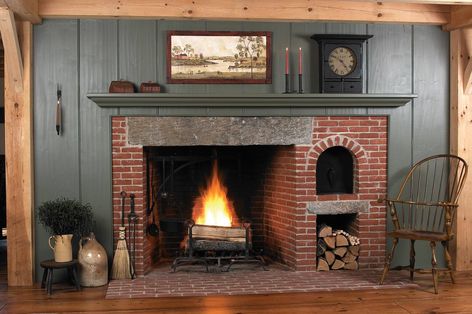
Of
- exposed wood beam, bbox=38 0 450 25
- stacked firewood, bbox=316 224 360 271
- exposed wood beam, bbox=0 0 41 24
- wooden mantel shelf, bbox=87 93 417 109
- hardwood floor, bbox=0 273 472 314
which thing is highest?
exposed wood beam, bbox=38 0 450 25

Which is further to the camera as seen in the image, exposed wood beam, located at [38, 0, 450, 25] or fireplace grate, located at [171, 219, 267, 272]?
fireplace grate, located at [171, 219, 267, 272]

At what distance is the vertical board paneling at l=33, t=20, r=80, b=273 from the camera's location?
212 inches

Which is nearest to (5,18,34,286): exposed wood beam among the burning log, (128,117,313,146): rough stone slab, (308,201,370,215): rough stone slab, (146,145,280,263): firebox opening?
(128,117,313,146): rough stone slab

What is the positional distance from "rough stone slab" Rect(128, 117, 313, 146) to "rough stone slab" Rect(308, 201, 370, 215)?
553 mm

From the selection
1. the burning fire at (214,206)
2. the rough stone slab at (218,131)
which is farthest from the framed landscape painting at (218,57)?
the burning fire at (214,206)

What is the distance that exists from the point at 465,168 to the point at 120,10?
3.09m

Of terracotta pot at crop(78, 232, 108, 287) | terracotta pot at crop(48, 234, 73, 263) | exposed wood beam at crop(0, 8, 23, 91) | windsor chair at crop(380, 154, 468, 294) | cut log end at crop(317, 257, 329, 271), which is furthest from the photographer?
windsor chair at crop(380, 154, 468, 294)

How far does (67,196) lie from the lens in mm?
5434

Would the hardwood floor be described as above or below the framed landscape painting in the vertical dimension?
below

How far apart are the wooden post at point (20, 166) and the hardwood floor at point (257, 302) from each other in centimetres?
28

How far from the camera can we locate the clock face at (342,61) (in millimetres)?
5570

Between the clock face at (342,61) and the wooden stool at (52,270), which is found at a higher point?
the clock face at (342,61)

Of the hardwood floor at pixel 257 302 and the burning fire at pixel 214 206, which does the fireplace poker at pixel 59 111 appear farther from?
the burning fire at pixel 214 206

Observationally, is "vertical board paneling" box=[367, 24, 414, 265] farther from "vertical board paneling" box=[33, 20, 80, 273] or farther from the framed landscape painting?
"vertical board paneling" box=[33, 20, 80, 273]
